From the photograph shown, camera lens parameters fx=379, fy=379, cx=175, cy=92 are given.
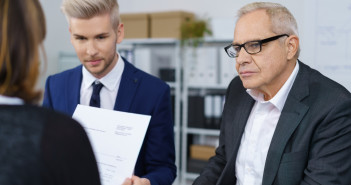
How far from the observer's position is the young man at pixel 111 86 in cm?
147

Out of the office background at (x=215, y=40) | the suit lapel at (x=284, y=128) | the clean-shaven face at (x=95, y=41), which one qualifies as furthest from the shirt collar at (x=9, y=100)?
the office background at (x=215, y=40)

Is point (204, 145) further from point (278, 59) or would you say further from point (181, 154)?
point (278, 59)

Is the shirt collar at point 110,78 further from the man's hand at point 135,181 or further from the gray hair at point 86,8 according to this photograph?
the man's hand at point 135,181

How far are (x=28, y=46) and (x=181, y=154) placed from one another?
376cm

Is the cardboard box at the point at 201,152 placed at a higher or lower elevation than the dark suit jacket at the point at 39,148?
lower

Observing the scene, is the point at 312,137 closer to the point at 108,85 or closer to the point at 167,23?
the point at 108,85

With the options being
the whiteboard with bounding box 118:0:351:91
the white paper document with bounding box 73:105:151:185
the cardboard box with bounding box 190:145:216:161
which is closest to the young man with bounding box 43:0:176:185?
the white paper document with bounding box 73:105:151:185

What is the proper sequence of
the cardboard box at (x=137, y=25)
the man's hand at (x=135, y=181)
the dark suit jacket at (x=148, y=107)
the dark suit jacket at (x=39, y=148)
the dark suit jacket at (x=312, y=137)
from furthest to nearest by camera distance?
the cardboard box at (x=137, y=25) < the dark suit jacket at (x=148, y=107) < the dark suit jacket at (x=312, y=137) < the man's hand at (x=135, y=181) < the dark suit jacket at (x=39, y=148)

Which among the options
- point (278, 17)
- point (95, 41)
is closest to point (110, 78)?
point (95, 41)

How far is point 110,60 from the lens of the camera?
1.54 meters

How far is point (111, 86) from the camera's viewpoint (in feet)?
5.19

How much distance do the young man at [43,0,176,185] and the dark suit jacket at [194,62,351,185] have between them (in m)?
0.43

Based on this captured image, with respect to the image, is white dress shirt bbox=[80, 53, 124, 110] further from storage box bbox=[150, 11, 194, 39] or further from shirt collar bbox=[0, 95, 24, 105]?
storage box bbox=[150, 11, 194, 39]

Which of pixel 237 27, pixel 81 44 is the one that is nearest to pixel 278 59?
pixel 237 27
